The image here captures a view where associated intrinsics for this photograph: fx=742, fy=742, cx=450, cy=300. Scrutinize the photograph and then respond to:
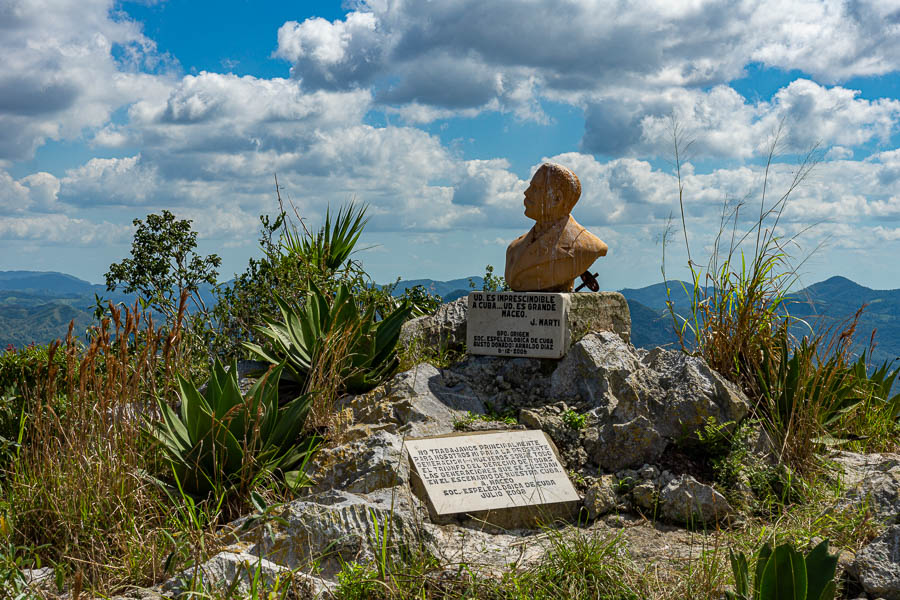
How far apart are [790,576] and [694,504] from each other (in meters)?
2.02

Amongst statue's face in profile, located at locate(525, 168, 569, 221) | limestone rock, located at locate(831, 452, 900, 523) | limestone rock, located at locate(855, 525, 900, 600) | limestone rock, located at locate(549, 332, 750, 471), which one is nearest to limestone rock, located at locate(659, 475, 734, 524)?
limestone rock, located at locate(549, 332, 750, 471)

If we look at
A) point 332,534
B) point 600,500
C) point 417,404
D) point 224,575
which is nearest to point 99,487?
point 224,575

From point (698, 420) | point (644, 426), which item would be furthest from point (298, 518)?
point (698, 420)

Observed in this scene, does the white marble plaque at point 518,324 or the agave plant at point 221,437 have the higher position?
the white marble plaque at point 518,324

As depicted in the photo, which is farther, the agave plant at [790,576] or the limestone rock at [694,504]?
the limestone rock at [694,504]

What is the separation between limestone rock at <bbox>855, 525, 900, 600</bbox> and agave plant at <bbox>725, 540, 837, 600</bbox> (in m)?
0.90

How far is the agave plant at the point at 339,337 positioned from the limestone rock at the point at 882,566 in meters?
3.76

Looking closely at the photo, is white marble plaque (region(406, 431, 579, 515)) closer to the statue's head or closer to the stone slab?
the stone slab

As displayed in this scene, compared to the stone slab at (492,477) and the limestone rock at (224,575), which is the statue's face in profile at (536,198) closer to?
the stone slab at (492,477)

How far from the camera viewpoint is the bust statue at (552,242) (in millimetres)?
6996

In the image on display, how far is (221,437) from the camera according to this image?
471 cm

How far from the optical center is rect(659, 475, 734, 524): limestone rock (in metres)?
4.98

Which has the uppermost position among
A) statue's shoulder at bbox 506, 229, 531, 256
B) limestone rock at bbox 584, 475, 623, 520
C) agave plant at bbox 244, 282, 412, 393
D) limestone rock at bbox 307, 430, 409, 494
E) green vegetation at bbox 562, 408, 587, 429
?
statue's shoulder at bbox 506, 229, 531, 256

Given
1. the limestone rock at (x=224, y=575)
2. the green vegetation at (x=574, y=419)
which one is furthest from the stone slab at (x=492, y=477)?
the limestone rock at (x=224, y=575)
